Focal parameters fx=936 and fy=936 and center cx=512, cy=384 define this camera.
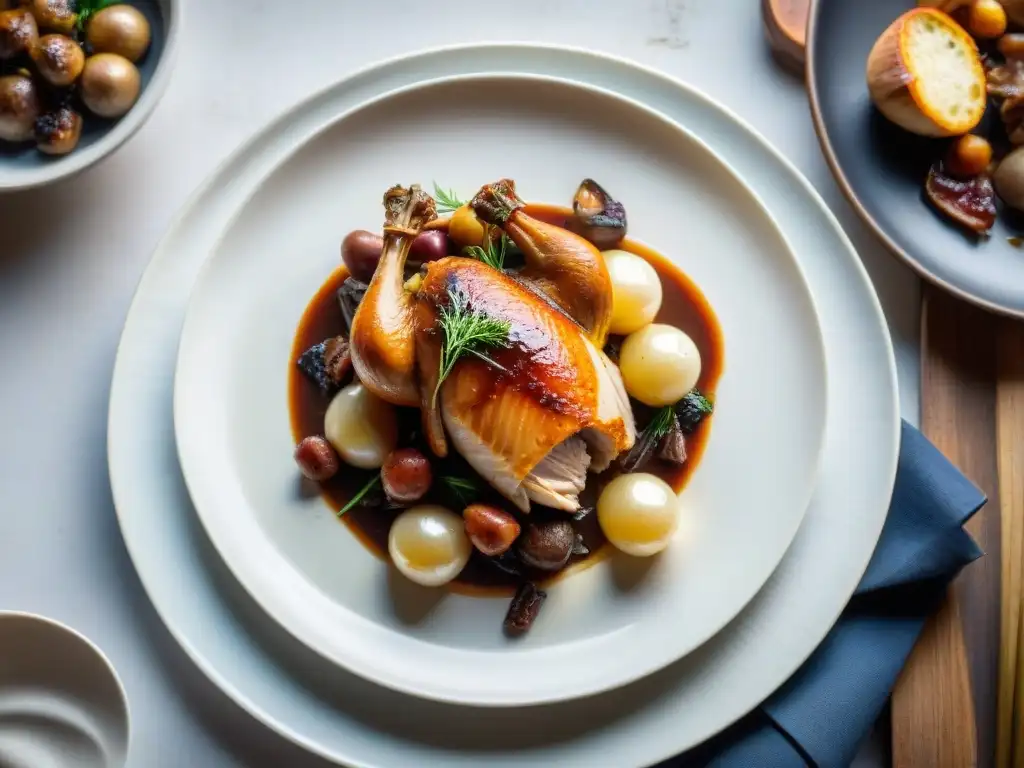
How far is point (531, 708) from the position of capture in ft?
6.73

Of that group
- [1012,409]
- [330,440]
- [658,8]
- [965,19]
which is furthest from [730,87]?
[330,440]

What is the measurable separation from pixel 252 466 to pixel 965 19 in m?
2.01

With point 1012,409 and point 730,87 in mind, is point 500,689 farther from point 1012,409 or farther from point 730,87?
point 730,87

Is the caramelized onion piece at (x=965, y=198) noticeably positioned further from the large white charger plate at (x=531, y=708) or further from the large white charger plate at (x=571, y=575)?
the large white charger plate at (x=571, y=575)

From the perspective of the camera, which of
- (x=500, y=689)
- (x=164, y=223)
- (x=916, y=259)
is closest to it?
(x=500, y=689)

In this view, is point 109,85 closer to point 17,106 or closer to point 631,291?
point 17,106

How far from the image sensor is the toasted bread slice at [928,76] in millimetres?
2150

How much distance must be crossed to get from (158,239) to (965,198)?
1.97m

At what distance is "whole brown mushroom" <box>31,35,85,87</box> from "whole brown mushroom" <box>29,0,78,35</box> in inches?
1.4

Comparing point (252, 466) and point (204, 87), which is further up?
point (204, 87)

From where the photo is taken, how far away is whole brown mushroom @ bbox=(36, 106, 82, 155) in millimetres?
2131

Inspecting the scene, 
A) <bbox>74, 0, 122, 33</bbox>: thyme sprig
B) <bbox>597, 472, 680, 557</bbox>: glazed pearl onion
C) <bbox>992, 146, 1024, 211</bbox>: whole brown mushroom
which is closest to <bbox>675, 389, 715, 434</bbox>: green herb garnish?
<bbox>597, 472, 680, 557</bbox>: glazed pearl onion

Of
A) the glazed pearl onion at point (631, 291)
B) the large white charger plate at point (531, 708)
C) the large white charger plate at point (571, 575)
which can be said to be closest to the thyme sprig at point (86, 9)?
the large white charger plate at point (531, 708)

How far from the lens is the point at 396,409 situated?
84.8 inches
